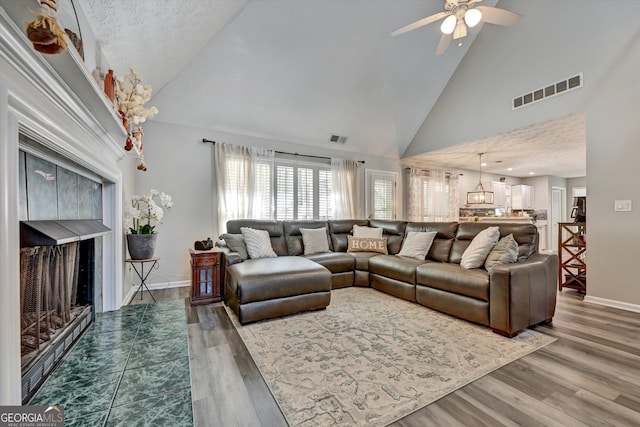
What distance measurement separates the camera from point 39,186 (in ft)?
4.62

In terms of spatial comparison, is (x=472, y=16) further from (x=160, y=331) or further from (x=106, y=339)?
(x=106, y=339)

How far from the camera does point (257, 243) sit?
3686 mm

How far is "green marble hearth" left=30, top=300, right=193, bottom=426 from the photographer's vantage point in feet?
4.18

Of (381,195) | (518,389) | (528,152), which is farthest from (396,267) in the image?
(528,152)

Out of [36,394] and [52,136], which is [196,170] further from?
[36,394]

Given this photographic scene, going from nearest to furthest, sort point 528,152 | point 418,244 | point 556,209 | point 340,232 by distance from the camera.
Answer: point 418,244 < point 340,232 < point 528,152 < point 556,209

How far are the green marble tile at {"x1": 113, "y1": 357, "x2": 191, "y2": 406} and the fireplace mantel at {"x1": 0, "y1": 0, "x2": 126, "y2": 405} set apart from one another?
0.52 meters

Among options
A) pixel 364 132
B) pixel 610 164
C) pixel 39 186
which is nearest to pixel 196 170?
pixel 39 186

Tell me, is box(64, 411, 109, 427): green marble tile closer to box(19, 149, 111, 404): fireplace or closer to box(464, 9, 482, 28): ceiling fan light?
box(19, 149, 111, 404): fireplace

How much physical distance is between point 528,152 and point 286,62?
5.31 m

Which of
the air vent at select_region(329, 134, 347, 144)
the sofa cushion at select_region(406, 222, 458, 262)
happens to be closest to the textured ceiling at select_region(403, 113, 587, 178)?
the air vent at select_region(329, 134, 347, 144)

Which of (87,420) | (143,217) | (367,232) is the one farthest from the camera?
(367,232)

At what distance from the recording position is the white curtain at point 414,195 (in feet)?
21.2

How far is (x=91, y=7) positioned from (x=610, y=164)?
5393mm
